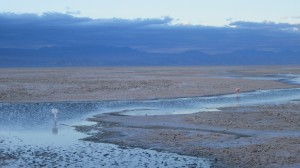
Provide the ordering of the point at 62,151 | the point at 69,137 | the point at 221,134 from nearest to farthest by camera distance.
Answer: the point at 62,151, the point at 69,137, the point at 221,134

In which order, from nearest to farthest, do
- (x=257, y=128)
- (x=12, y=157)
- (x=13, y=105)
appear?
(x=12, y=157), (x=257, y=128), (x=13, y=105)

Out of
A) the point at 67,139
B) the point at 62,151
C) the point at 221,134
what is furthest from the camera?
the point at 221,134

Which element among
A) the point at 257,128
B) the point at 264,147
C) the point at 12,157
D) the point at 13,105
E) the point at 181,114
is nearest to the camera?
the point at 12,157

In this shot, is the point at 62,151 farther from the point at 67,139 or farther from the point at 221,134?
the point at 221,134

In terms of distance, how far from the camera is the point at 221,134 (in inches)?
738

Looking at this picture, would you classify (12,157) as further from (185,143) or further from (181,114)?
(181,114)

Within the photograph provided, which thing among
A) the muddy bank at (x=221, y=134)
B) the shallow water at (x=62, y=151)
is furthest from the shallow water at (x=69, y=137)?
the muddy bank at (x=221, y=134)

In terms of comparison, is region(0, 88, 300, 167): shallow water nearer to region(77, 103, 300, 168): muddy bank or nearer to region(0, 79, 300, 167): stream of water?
region(0, 79, 300, 167): stream of water

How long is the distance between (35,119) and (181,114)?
7.53 m

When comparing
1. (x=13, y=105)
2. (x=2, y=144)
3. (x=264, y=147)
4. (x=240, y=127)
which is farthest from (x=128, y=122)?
(x=13, y=105)

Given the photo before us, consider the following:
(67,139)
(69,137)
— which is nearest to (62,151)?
(67,139)

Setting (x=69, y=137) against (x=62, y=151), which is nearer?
(x=62, y=151)

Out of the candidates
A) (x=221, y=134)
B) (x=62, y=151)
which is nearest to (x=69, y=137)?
(x=62, y=151)

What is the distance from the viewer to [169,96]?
3844cm
